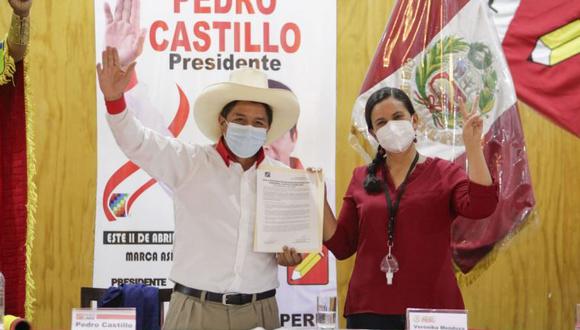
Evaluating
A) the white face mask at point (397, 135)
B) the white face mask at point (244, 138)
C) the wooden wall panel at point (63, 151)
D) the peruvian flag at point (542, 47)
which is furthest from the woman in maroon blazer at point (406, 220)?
the wooden wall panel at point (63, 151)

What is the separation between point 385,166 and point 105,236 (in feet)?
5.03

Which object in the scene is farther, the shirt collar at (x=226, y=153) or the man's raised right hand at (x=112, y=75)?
the shirt collar at (x=226, y=153)

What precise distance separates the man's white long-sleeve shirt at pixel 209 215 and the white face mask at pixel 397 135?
533 millimetres

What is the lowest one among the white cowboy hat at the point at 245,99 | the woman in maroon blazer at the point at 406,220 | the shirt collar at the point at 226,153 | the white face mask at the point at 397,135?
the woman in maroon blazer at the point at 406,220

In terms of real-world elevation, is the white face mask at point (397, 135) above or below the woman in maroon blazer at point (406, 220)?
above

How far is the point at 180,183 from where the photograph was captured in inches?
95.7

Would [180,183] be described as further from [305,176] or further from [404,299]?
[404,299]

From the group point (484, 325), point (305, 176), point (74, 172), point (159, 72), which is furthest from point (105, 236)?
point (484, 325)

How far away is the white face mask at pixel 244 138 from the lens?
239 cm

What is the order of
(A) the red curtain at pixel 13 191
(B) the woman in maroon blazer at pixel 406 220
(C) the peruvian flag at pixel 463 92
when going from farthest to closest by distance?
(C) the peruvian flag at pixel 463 92, (B) the woman in maroon blazer at pixel 406 220, (A) the red curtain at pixel 13 191

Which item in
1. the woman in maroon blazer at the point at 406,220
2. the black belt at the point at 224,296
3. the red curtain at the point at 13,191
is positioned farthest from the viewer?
the woman in maroon blazer at the point at 406,220

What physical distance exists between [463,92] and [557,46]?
Result: 1.91 ft

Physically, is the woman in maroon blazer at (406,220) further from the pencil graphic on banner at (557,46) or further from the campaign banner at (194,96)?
the pencil graphic on banner at (557,46)

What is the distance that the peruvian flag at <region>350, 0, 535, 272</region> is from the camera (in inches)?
128
